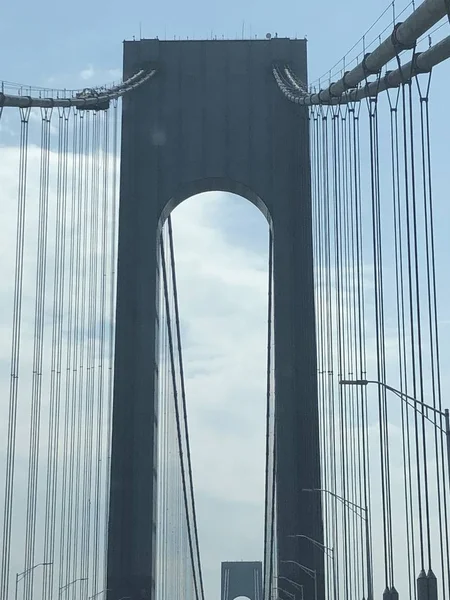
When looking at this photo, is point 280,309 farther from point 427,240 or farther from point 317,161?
point 427,240

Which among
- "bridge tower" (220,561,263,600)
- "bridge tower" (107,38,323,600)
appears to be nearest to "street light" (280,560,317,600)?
"bridge tower" (107,38,323,600)

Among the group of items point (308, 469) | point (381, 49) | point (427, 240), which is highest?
point (381, 49)

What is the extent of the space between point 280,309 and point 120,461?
5.13 meters

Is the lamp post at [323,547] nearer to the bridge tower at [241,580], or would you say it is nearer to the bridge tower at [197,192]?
the bridge tower at [197,192]

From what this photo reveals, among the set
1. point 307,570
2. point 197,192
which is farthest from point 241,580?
point 307,570

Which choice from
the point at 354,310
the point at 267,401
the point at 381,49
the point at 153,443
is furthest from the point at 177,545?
the point at 381,49

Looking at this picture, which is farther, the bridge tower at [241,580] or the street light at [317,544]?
the bridge tower at [241,580]

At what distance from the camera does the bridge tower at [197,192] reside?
30.9 meters

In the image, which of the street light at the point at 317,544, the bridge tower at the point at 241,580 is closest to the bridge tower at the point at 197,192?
the street light at the point at 317,544

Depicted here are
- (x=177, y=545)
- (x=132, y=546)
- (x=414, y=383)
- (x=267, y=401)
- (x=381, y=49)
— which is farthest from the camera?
(x=177, y=545)

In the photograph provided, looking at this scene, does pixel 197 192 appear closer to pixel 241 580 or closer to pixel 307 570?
pixel 307 570

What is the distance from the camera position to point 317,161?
107 feet

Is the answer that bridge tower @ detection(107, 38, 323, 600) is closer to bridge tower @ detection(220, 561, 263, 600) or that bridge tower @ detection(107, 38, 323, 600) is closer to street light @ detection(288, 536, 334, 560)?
street light @ detection(288, 536, 334, 560)

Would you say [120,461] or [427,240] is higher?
[427,240]
